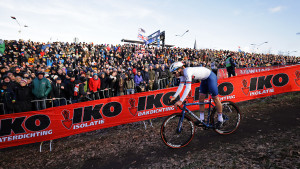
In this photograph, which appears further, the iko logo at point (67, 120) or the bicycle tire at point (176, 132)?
the iko logo at point (67, 120)

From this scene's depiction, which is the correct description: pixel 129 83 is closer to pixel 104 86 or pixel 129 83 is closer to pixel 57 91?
pixel 104 86

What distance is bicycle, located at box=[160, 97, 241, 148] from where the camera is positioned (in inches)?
168

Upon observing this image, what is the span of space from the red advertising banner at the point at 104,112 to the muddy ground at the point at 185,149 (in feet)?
1.76

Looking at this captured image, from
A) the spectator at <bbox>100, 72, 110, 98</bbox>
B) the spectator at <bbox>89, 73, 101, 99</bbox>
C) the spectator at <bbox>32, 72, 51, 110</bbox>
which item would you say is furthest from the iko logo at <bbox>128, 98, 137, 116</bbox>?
the spectator at <bbox>32, 72, 51, 110</bbox>

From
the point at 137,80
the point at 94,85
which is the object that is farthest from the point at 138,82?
the point at 94,85

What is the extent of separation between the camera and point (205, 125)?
460 centimetres

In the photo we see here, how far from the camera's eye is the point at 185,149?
14.2ft

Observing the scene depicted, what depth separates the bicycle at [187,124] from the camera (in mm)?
4277

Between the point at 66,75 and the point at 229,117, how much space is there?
880cm

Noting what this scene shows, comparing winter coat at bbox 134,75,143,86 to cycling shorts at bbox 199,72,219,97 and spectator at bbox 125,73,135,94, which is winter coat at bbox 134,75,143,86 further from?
cycling shorts at bbox 199,72,219,97

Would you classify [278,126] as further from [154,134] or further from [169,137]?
[154,134]

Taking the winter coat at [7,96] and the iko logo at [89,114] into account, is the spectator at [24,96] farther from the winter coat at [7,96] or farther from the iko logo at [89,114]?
the iko logo at [89,114]

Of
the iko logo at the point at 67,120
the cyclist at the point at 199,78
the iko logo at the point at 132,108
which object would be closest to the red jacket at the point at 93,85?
the iko logo at the point at 67,120

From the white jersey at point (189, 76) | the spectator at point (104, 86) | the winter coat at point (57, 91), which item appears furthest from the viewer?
the spectator at point (104, 86)
